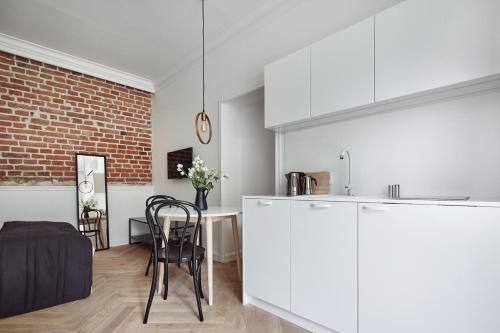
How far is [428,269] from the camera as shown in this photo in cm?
124

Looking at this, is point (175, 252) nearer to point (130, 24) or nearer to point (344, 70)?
point (344, 70)

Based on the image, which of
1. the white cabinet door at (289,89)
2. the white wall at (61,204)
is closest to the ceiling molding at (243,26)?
the white cabinet door at (289,89)

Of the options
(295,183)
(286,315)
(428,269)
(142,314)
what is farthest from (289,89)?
(142,314)

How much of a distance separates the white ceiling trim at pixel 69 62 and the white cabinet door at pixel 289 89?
10.3 feet

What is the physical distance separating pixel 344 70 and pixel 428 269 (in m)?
1.28

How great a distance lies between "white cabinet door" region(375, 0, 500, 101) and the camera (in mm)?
1247

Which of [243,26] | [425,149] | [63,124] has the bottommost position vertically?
[425,149]

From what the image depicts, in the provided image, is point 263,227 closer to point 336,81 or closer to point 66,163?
point 336,81

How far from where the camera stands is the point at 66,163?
3.77 meters

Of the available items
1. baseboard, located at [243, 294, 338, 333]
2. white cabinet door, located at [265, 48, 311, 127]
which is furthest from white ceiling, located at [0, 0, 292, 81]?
baseboard, located at [243, 294, 338, 333]

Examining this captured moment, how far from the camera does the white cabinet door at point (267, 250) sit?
184 centimetres

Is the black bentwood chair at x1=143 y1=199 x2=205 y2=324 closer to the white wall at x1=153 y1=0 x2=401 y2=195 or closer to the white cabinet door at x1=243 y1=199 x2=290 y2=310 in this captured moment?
the white cabinet door at x1=243 y1=199 x2=290 y2=310

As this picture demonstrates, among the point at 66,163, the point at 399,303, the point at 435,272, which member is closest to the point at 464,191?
the point at 435,272

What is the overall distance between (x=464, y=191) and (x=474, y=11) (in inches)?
37.9
